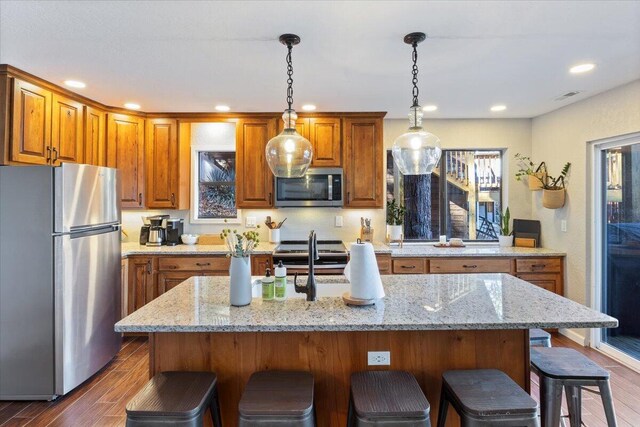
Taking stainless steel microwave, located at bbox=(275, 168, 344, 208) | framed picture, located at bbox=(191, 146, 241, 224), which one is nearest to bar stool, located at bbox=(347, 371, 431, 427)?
stainless steel microwave, located at bbox=(275, 168, 344, 208)

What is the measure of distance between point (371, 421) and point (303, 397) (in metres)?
0.27

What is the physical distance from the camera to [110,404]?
Answer: 2.55m

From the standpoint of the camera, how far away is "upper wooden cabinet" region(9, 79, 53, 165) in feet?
9.17

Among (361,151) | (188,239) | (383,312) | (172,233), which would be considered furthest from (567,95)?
(172,233)

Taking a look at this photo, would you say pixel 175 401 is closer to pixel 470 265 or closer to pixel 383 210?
pixel 470 265

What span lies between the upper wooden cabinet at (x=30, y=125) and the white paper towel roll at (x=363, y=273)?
278 centimetres

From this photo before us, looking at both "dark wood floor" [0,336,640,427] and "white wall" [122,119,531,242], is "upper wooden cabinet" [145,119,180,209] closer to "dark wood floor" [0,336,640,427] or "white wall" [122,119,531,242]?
"white wall" [122,119,531,242]

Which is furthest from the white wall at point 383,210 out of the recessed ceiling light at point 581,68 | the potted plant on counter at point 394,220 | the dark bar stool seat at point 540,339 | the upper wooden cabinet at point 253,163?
the dark bar stool seat at point 540,339

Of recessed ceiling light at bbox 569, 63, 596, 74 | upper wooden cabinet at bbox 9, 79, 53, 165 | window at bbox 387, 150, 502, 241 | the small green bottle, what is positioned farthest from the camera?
window at bbox 387, 150, 502, 241

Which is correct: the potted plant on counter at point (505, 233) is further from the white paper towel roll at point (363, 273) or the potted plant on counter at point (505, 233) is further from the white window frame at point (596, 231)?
the white paper towel roll at point (363, 273)

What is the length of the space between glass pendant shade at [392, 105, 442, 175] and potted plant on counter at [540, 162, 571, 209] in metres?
2.43

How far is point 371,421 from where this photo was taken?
1333 millimetres

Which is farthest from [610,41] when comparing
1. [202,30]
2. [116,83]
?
[116,83]

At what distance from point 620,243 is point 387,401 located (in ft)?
10.5
